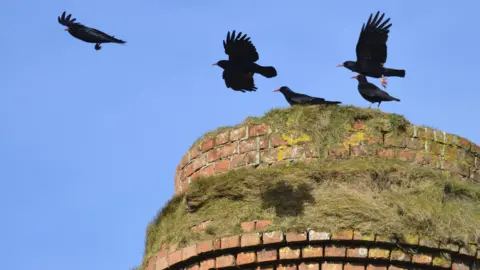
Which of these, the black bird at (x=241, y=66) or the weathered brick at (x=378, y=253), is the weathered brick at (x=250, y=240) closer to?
the weathered brick at (x=378, y=253)

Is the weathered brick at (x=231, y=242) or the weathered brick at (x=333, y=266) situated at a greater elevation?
the weathered brick at (x=231, y=242)

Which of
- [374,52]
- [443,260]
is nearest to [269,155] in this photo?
[443,260]

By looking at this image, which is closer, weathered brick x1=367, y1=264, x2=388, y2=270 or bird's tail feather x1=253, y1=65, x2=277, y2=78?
weathered brick x1=367, y1=264, x2=388, y2=270

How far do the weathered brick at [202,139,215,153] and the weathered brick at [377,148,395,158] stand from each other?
120 cm

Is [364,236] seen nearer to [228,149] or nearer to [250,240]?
[250,240]

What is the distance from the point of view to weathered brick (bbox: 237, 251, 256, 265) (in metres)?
6.76

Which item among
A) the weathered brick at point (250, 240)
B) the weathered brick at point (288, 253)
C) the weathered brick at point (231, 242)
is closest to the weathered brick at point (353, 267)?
the weathered brick at point (288, 253)

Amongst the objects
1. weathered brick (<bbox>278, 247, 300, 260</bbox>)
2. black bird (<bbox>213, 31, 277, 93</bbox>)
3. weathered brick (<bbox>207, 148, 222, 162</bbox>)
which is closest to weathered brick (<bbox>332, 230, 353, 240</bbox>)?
weathered brick (<bbox>278, 247, 300, 260</bbox>)

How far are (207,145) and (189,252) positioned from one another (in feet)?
2.89

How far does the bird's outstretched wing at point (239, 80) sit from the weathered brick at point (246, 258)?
175 inches

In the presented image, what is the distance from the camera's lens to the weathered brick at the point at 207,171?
291 inches

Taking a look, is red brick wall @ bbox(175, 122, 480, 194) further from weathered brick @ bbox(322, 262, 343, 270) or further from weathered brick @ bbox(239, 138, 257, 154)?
weathered brick @ bbox(322, 262, 343, 270)

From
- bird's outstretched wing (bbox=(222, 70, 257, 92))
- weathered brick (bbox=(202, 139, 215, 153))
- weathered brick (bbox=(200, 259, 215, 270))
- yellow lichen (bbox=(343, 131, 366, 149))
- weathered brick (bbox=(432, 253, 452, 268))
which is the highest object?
bird's outstretched wing (bbox=(222, 70, 257, 92))

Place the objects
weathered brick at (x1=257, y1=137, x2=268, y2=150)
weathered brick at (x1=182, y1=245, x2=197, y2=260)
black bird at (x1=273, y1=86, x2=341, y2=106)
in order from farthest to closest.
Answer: black bird at (x1=273, y1=86, x2=341, y2=106)
weathered brick at (x1=257, y1=137, x2=268, y2=150)
weathered brick at (x1=182, y1=245, x2=197, y2=260)
